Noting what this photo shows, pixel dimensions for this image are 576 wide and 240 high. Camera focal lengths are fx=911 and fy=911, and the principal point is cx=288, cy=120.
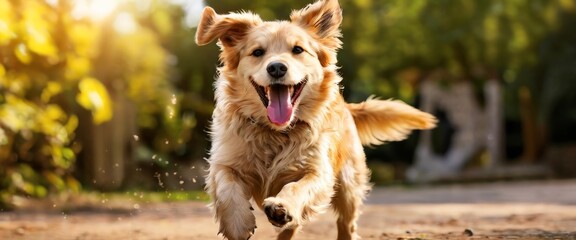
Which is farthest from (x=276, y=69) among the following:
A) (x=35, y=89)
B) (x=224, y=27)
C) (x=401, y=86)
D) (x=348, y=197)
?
(x=401, y=86)

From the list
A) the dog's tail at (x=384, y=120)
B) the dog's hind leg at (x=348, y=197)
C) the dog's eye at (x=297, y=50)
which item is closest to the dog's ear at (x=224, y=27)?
the dog's eye at (x=297, y=50)

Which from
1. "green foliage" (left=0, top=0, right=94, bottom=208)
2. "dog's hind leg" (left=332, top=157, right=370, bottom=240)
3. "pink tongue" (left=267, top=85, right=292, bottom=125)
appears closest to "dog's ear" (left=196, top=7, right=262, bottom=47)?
"pink tongue" (left=267, top=85, right=292, bottom=125)

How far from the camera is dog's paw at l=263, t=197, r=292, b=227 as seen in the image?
515cm

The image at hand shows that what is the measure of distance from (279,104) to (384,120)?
214cm

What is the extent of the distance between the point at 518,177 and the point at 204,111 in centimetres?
949

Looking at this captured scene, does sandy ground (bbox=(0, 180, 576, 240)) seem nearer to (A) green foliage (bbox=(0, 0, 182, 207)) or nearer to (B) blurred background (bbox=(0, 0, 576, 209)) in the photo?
(A) green foliage (bbox=(0, 0, 182, 207))

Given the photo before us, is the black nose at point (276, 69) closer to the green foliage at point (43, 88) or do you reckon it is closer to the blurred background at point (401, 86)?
the green foliage at point (43, 88)

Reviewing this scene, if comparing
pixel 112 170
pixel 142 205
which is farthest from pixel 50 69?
pixel 112 170

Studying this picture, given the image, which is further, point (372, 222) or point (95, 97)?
point (372, 222)

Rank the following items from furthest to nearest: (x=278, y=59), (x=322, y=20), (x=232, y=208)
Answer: (x=322, y=20) < (x=278, y=59) < (x=232, y=208)

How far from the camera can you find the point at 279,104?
5773mm

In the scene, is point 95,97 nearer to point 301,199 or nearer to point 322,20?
point 322,20

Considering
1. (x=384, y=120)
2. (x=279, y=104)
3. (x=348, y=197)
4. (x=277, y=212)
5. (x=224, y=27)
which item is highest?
(x=224, y=27)

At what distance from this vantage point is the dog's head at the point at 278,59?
5703mm
